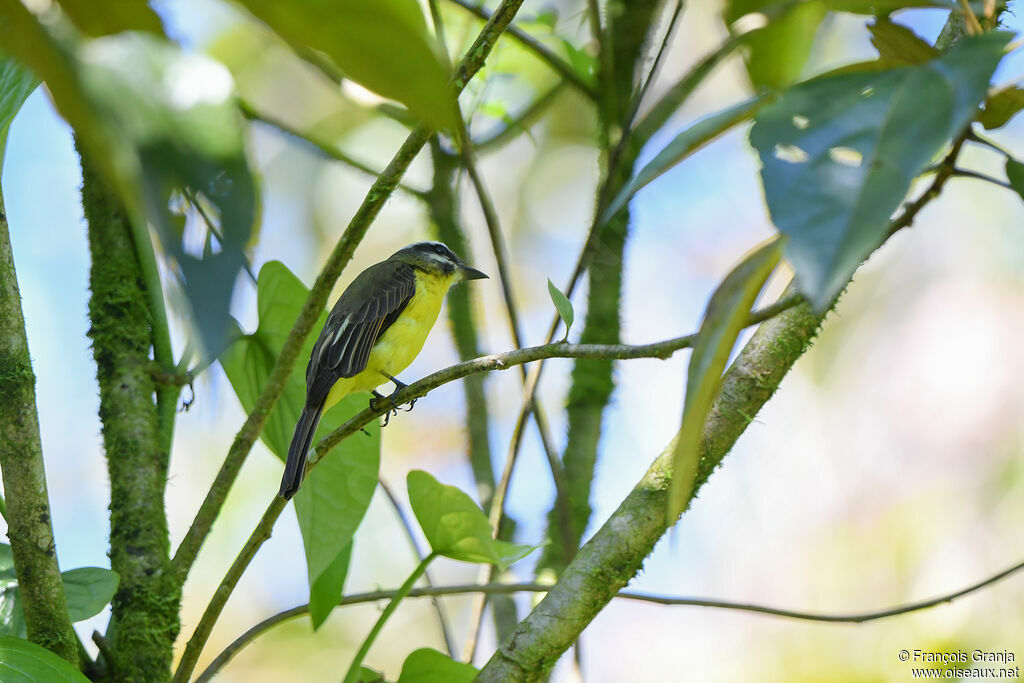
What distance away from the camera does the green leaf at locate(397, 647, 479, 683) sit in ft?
5.06

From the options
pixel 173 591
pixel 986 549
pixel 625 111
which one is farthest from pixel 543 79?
pixel 986 549

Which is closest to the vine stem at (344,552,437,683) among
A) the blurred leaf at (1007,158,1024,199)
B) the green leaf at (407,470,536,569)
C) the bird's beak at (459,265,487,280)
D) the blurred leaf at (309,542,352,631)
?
the green leaf at (407,470,536,569)

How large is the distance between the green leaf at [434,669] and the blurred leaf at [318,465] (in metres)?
0.20

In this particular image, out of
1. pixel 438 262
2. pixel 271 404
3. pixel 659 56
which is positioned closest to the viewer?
pixel 271 404

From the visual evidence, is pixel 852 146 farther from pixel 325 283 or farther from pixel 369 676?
pixel 369 676

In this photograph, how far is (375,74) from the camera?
1.11 ft

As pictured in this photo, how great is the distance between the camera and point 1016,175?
93 cm

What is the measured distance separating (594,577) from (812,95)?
2.88 feet

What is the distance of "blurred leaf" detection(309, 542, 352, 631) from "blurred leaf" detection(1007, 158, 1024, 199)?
4.17ft

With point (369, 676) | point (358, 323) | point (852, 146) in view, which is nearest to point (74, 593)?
point (369, 676)

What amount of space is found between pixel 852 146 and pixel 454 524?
1204 mm

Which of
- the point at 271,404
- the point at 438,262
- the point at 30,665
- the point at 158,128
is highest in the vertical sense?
the point at 438,262

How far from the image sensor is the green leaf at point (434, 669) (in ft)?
5.06

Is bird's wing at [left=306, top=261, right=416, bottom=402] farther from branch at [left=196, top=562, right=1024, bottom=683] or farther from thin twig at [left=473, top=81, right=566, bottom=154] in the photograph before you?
branch at [left=196, top=562, right=1024, bottom=683]
